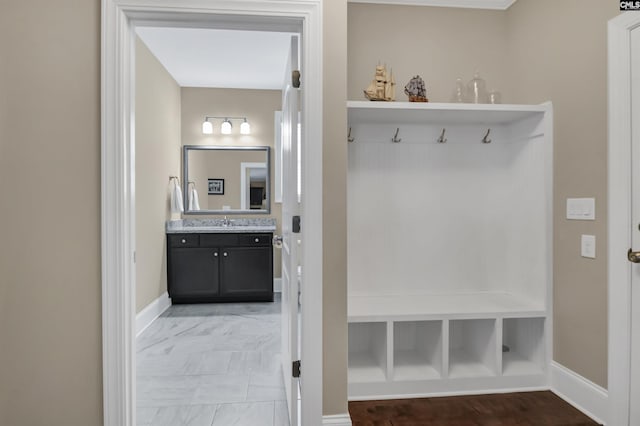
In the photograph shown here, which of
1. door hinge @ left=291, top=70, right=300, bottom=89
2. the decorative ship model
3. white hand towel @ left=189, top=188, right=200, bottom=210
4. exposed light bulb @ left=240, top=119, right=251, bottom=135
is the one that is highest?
exposed light bulb @ left=240, top=119, right=251, bottom=135

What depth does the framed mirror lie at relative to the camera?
Answer: 4.88 m

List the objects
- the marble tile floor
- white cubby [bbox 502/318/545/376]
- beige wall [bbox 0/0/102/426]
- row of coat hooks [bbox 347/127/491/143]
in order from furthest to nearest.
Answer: row of coat hooks [bbox 347/127/491/143], white cubby [bbox 502/318/545/376], the marble tile floor, beige wall [bbox 0/0/102/426]

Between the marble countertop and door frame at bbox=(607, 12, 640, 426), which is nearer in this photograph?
door frame at bbox=(607, 12, 640, 426)

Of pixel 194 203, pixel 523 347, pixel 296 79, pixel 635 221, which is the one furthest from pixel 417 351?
pixel 194 203

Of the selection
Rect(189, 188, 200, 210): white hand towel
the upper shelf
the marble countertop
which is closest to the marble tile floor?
the marble countertop

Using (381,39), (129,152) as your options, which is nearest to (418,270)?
(381,39)

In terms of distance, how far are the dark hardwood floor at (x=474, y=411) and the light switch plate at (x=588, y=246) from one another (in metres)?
0.85

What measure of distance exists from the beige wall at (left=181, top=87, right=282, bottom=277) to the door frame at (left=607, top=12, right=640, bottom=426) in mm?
3719

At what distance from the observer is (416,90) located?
7.71 feet

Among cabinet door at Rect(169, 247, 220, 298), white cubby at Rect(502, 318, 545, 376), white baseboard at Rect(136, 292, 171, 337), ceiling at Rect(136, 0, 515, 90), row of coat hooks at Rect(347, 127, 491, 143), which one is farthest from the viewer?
cabinet door at Rect(169, 247, 220, 298)

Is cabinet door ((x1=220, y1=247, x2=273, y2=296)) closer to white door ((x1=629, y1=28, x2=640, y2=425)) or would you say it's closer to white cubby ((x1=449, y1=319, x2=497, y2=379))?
white cubby ((x1=449, y1=319, x2=497, y2=379))

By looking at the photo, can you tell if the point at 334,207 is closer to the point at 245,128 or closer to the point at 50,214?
the point at 50,214

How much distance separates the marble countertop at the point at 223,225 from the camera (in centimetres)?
444

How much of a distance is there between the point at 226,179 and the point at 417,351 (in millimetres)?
3368
